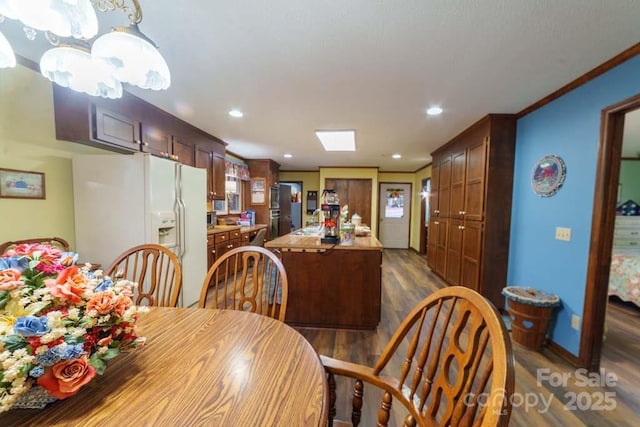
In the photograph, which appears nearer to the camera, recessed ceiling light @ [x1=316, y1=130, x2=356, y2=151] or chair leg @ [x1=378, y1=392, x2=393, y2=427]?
chair leg @ [x1=378, y1=392, x2=393, y2=427]

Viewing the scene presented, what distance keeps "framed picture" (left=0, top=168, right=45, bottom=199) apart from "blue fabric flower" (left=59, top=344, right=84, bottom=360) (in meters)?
2.14

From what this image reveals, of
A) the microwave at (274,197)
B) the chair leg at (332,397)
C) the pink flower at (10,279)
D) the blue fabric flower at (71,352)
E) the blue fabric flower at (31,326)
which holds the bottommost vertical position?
the chair leg at (332,397)

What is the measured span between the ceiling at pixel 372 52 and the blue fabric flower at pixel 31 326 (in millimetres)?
1518

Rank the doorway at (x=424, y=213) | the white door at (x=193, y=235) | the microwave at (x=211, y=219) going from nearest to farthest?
the white door at (x=193, y=235)
the microwave at (x=211, y=219)
the doorway at (x=424, y=213)

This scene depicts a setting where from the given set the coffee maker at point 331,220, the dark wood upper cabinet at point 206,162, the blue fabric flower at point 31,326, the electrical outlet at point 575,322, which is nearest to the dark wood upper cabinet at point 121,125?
the dark wood upper cabinet at point 206,162

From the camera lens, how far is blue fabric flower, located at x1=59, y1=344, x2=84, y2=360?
58cm

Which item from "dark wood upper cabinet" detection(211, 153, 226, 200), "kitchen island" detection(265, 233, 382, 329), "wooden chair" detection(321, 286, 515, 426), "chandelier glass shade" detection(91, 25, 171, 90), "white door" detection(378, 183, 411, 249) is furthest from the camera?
"white door" detection(378, 183, 411, 249)

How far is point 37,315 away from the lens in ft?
2.02

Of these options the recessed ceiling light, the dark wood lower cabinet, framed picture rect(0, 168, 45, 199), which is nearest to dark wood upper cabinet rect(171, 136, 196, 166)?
framed picture rect(0, 168, 45, 199)

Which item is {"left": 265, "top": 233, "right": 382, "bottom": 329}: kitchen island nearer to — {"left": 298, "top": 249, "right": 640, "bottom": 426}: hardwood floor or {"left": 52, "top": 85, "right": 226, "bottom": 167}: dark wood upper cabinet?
{"left": 298, "top": 249, "right": 640, "bottom": 426}: hardwood floor

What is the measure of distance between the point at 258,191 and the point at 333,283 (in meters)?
3.80

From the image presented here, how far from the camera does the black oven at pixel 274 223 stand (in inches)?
229

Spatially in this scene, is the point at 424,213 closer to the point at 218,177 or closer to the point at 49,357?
the point at 218,177

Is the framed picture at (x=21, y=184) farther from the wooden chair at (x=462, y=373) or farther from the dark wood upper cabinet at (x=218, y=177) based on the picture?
the wooden chair at (x=462, y=373)
